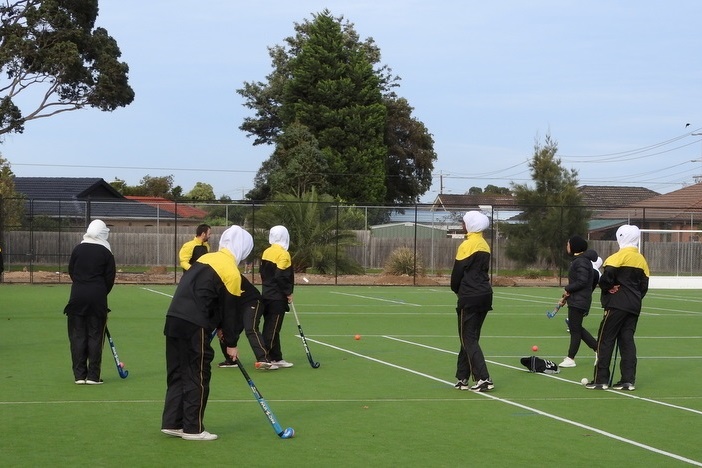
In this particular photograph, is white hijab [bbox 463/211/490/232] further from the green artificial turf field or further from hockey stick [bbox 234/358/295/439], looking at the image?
hockey stick [bbox 234/358/295/439]

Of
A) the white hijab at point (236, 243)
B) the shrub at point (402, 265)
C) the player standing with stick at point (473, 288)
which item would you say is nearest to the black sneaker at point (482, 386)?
the player standing with stick at point (473, 288)

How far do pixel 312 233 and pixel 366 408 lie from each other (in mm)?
28750

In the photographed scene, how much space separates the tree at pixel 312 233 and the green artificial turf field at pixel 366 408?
1920 centimetres

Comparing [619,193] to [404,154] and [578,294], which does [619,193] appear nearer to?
[404,154]

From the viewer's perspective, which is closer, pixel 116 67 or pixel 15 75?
pixel 15 75

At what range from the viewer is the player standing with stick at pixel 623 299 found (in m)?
12.2

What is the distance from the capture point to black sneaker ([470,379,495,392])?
467 inches

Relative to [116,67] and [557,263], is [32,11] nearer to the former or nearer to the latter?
[116,67]

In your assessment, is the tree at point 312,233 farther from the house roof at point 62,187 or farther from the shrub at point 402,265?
the house roof at point 62,187

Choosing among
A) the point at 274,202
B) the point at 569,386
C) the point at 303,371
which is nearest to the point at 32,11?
the point at 274,202

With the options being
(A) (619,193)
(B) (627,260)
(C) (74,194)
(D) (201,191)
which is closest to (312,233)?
(C) (74,194)

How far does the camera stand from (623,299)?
12227 millimetres

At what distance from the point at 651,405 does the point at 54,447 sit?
653 centimetres

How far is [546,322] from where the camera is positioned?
22.8m
